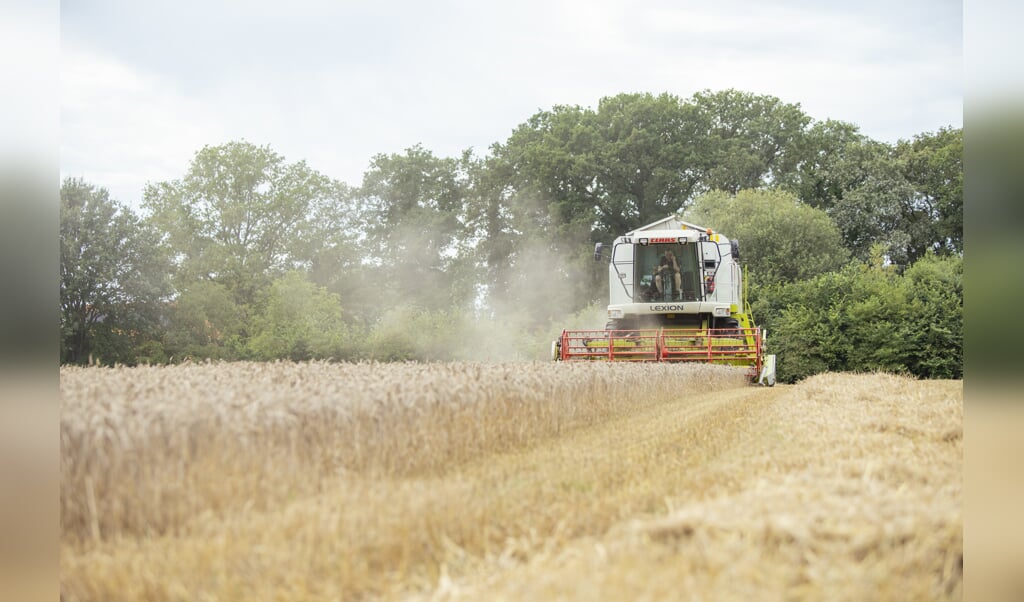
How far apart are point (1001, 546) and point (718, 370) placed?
11.4 metres

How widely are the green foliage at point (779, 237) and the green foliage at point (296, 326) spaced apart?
1673 cm

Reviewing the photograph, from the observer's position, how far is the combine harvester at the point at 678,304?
15750 millimetres

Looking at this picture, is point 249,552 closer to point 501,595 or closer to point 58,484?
point 58,484

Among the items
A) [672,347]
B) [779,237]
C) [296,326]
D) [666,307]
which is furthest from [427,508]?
[779,237]

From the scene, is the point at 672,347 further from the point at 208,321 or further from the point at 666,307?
the point at 208,321

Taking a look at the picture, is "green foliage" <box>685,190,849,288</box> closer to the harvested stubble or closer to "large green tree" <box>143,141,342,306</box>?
"large green tree" <box>143,141,342,306</box>

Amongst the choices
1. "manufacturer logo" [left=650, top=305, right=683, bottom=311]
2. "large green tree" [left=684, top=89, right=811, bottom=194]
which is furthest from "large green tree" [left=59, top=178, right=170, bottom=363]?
"large green tree" [left=684, top=89, right=811, bottom=194]

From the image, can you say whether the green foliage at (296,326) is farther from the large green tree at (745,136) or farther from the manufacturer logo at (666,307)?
the large green tree at (745,136)

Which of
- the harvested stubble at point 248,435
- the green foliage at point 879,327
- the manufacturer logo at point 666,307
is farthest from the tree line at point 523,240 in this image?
the harvested stubble at point 248,435

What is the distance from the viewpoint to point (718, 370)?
48.1 feet

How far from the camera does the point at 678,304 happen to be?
16.4 meters

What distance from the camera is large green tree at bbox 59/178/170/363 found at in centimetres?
1950

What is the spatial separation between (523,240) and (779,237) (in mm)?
12921

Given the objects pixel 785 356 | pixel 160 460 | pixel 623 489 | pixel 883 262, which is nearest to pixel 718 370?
pixel 785 356
